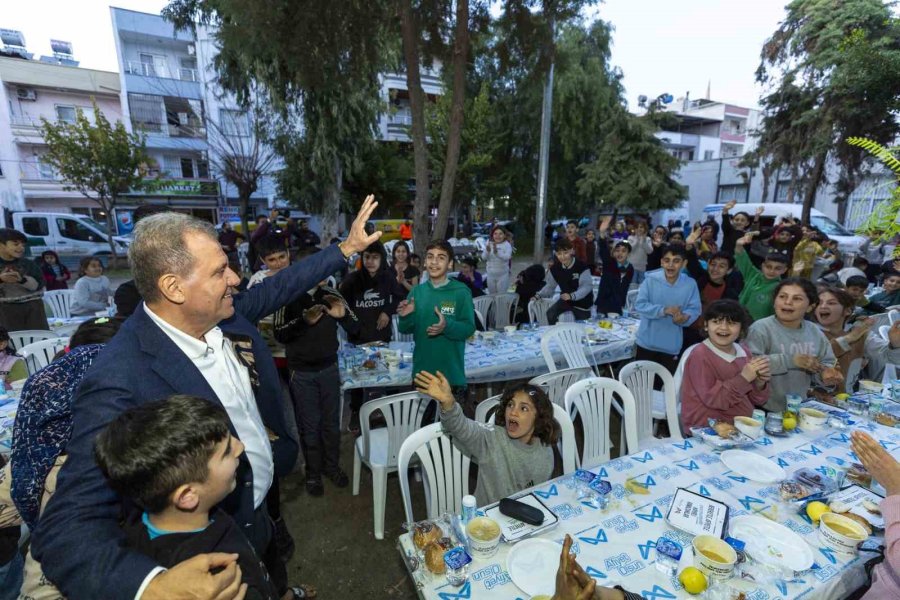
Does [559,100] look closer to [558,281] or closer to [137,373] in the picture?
[558,281]

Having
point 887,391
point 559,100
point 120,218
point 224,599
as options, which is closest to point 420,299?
point 224,599

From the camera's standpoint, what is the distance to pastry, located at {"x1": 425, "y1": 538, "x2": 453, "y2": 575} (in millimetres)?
1679

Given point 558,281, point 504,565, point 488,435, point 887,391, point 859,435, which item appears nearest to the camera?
point 504,565

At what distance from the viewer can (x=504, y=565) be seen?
1721 mm

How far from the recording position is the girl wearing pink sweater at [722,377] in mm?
2908

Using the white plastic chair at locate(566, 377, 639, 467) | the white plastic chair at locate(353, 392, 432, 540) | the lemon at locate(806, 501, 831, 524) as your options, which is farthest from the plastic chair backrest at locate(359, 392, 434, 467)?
the lemon at locate(806, 501, 831, 524)

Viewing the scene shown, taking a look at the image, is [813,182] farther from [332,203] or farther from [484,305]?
[332,203]

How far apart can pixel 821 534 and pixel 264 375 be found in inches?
105

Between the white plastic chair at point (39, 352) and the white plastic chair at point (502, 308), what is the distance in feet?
18.3

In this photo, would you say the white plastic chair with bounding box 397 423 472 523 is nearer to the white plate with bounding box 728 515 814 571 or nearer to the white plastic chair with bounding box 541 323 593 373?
the white plate with bounding box 728 515 814 571

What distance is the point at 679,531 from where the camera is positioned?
6.23 feet

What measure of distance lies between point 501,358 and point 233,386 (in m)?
3.23

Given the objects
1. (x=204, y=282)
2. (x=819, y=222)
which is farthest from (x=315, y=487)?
(x=819, y=222)

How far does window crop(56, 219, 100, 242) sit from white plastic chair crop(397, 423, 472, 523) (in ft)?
57.6
